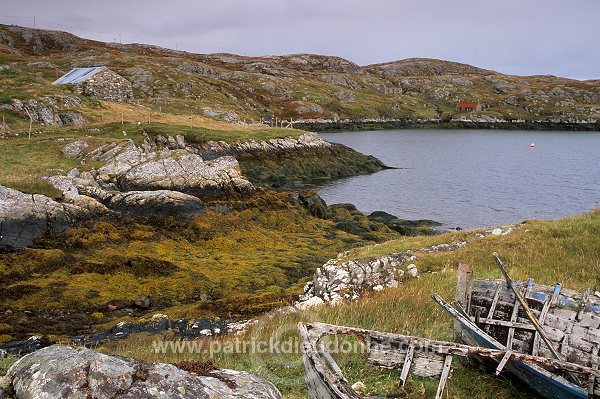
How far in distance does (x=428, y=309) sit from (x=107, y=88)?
65.6m

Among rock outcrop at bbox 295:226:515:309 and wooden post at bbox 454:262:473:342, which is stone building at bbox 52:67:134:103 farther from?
wooden post at bbox 454:262:473:342

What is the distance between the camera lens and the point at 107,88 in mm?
65625

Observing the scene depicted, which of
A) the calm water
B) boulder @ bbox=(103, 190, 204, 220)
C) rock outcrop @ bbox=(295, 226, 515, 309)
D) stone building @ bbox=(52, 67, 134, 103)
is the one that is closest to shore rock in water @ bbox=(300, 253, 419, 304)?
rock outcrop @ bbox=(295, 226, 515, 309)

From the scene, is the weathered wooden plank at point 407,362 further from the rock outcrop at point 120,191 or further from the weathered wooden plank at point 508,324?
the rock outcrop at point 120,191

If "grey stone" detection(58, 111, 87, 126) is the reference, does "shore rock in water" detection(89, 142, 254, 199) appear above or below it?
below

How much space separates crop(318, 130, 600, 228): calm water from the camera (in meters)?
47.8

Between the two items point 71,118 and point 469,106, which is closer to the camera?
point 71,118

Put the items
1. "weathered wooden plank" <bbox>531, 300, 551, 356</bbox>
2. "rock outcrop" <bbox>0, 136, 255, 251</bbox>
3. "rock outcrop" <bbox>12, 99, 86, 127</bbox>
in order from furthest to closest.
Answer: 1. "rock outcrop" <bbox>12, 99, 86, 127</bbox>
2. "rock outcrop" <bbox>0, 136, 255, 251</bbox>
3. "weathered wooden plank" <bbox>531, 300, 551, 356</bbox>

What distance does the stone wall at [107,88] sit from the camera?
63.5m

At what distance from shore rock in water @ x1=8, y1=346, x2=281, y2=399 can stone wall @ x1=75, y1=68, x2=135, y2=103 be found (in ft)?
210

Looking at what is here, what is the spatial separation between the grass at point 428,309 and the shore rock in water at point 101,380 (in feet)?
10.0

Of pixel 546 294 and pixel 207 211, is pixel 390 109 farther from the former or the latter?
pixel 546 294

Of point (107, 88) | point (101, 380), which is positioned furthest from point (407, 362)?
point (107, 88)

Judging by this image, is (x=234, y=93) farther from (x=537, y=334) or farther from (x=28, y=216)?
(x=537, y=334)
